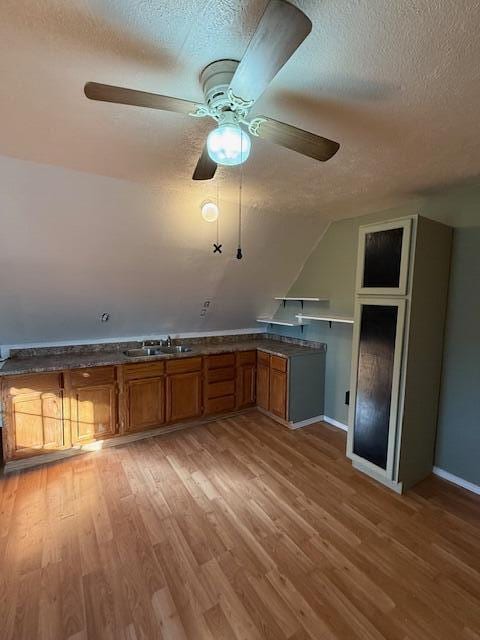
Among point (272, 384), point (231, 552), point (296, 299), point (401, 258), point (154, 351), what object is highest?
point (401, 258)

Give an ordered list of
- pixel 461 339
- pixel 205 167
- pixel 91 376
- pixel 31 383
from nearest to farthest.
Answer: pixel 205 167 < pixel 461 339 < pixel 31 383 < pixel 91 376

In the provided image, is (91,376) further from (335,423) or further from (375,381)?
(335,423)

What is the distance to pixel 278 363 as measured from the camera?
3535mm

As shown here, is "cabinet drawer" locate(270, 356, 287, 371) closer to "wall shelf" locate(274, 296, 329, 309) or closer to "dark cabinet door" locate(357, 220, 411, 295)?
"wall shelf" locate(274, 296, 329, 309)

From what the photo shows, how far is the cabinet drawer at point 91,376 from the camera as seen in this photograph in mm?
2852

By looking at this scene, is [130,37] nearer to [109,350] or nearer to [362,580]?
[362,580]

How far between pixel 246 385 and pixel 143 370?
133cm

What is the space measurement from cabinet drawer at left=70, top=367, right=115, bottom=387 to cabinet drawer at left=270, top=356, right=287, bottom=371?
5.82 ft

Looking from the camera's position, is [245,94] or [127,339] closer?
[245,94]

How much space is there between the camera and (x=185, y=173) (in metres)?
2.09

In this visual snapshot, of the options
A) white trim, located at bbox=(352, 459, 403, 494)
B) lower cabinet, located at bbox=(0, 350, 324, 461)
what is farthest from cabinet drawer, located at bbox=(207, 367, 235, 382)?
white trim, located at bbox=(352, 459, 403, 494)

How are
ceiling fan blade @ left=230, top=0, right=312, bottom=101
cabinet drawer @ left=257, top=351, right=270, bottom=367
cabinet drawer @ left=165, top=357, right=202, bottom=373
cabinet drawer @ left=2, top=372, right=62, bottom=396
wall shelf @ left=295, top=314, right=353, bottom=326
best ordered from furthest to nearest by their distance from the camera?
cabinet drawer @ left=257, top=351, right=270, bottom=367
cabinet drawer @ left=165, top=357, right=202, bottom=373
wall shelf @ left=295, top=314, right=353, bottom=326
cabinet drawer @ left=2, top=372, right=62, bottom=396
ceiling fan blade @ left=230, top=0, right=312, bottom=101

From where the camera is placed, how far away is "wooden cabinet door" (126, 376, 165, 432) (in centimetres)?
315

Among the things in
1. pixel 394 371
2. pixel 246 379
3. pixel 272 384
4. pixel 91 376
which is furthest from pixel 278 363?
pixel 91 376
